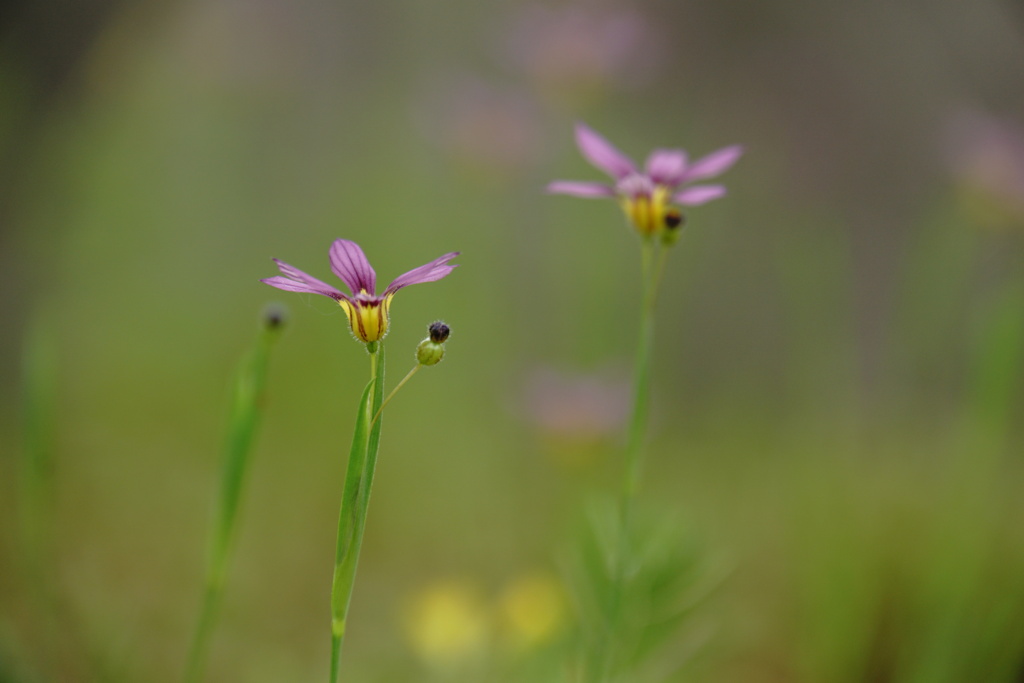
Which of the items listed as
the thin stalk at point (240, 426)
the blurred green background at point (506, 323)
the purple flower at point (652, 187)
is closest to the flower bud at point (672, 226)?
the purple flower at point (652, 187)

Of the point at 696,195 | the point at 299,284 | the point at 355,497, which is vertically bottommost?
the point at 355,497

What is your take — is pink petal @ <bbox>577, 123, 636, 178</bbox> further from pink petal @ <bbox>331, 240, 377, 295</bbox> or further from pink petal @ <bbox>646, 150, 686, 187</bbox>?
pink petal @ <bbox>331, 240, 377, 295</bbox>

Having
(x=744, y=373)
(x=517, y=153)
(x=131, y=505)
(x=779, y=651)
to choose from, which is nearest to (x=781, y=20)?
(x=744, y=373)

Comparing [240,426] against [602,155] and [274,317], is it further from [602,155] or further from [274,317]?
[602,155]

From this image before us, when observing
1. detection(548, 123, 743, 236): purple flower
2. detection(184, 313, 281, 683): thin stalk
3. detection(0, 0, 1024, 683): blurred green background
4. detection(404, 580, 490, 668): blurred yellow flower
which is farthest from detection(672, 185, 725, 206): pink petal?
detection(404, 580, 490, 668): blurred yellow flower

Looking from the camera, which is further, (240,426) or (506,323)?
(506,323)

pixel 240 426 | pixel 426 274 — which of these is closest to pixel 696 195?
pixel 426 274
